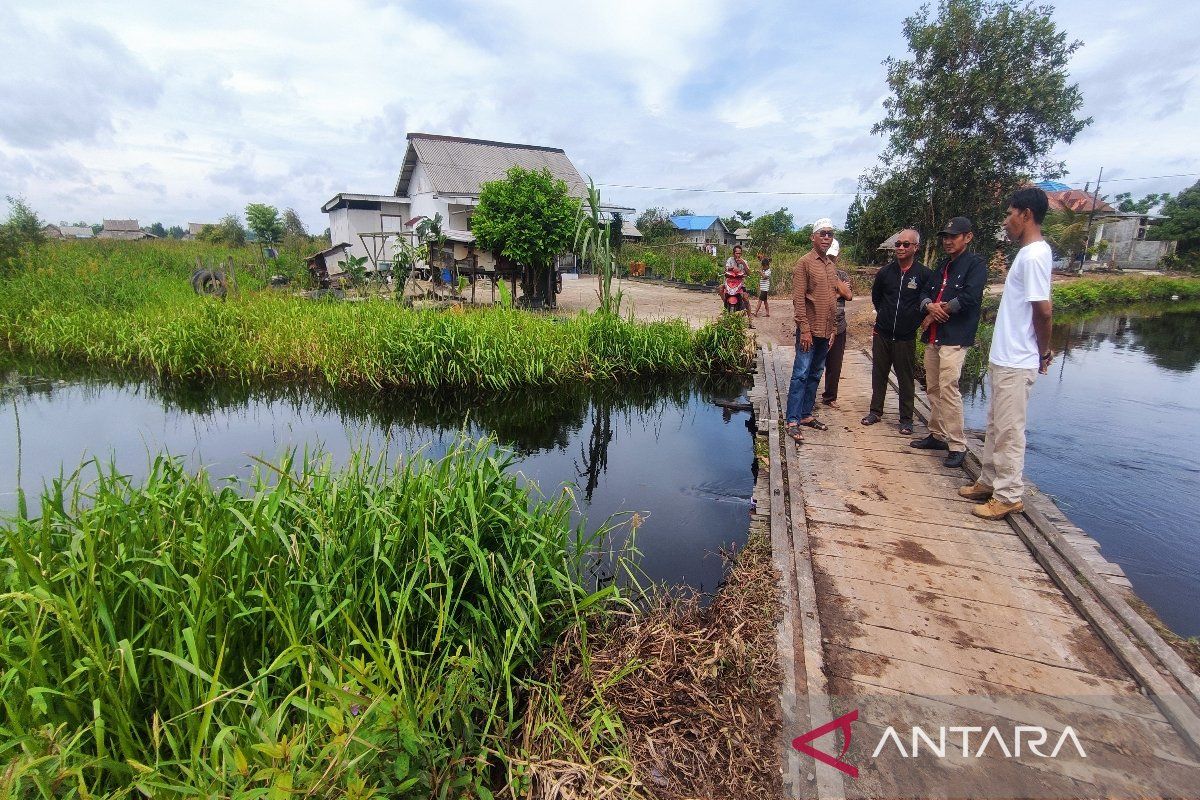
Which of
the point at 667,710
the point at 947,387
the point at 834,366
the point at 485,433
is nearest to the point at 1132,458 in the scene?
the point at 834,366

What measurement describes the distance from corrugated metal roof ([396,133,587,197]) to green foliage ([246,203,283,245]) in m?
12.3

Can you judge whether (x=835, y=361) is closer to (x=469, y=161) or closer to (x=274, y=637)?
(x=274, y=637)

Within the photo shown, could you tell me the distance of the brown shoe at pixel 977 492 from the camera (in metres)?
3.50

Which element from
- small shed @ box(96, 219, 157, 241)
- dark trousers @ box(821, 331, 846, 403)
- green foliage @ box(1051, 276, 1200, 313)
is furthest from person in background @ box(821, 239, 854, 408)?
small shed @ box(96, 219, 157, 241)

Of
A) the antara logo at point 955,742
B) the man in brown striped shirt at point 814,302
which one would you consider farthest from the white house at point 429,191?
the antara logo at point 955,742

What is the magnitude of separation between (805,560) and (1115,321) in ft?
70.7

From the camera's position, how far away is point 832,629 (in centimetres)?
240

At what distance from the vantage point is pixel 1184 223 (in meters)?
29.1

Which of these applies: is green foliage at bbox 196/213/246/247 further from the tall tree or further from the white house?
the tall tree

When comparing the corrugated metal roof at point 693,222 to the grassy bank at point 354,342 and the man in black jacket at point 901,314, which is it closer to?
the grassy bank at point 354,342

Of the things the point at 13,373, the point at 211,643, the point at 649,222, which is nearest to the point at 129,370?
the point at 13,373

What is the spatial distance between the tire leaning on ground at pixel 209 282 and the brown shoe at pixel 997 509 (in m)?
13.7

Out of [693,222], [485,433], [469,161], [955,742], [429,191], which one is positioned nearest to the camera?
[955,742]

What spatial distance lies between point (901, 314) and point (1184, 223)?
38595mm
